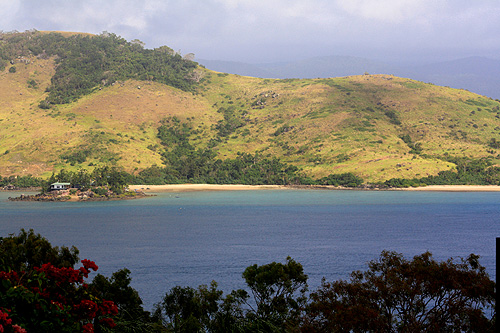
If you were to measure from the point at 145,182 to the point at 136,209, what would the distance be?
2386 inches

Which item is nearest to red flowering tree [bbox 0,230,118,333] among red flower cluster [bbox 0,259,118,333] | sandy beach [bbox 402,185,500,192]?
red flower cluster [bbox 0,259,118,333]

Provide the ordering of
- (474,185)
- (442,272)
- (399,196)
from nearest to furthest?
(442,272), (399,196), (474,185)

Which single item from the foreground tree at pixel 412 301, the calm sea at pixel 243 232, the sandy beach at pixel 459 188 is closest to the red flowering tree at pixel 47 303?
the foreground tree at pixel 412 301

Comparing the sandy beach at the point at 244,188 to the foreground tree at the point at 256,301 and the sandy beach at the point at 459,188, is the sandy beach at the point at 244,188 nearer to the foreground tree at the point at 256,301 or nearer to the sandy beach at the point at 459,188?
the sandy beach at the point at 459,188

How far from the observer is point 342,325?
16.7m

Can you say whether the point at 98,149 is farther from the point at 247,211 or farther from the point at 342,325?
the point at 342,325

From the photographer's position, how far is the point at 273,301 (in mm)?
25094

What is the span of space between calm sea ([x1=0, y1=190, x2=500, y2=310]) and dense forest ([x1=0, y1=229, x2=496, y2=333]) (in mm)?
13256

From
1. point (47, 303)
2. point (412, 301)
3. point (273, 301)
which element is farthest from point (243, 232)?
point (47, 303)

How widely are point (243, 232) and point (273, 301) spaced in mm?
52420

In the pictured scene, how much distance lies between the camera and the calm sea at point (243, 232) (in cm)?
5191

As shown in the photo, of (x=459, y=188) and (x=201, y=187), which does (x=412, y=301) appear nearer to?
(x=459, y=188)

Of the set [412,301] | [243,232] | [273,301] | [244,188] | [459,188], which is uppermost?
[459,188]

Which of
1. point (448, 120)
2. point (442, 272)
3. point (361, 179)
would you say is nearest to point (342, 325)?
point (442, 272)
